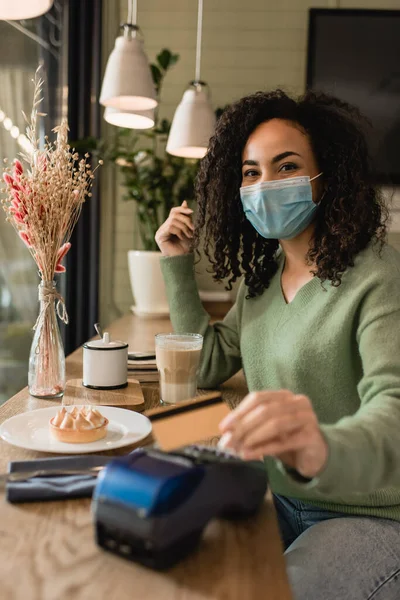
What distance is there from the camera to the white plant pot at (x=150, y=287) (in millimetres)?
2812

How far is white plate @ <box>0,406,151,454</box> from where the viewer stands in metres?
0.93

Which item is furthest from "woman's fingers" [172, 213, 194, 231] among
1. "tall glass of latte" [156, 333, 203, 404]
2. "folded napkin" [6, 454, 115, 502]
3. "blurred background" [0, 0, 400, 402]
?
"blurred background" [0, 0, 400, 402]

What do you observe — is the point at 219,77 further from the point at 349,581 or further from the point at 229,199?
the point at 349,581

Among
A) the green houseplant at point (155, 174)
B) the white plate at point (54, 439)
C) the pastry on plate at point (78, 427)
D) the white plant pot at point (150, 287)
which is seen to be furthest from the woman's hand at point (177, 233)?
the green houseplant at point (155, 174)

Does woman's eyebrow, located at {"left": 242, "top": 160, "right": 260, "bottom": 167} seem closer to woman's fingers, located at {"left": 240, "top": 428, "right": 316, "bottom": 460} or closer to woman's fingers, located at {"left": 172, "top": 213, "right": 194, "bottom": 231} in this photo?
woman's fingers, located at {"left": 172, "top": 213, "right": 194, "bottom": 231}

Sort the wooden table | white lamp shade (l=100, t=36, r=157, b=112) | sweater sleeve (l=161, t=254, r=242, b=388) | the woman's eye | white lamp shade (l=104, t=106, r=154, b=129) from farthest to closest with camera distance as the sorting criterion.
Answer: white lamp shade (l=104, t=106, r=154, b=129) → white lamp shade (l=100, t=36, r=157, b=112) → sweater sleeve (l=161, t=254, r=242, b=388) → the woman's eye → the wooden table

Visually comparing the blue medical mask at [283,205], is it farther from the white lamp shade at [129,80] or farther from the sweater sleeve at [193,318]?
the white lamp shade at [129,80]

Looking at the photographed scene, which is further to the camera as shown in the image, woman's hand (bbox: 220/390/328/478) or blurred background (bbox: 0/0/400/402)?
blurred background (bbox: 0/0/400/402)

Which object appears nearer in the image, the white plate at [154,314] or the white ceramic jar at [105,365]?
the white ceramic jar at [105,365]

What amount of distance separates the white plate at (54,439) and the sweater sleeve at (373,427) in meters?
0.35

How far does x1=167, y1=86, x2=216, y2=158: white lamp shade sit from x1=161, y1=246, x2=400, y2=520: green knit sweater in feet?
3.06

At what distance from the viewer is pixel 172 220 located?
1.50 m

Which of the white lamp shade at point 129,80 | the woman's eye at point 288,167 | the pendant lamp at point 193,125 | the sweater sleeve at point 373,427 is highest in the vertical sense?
the white lamp shade at point 129,80

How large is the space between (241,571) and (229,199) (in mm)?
977
